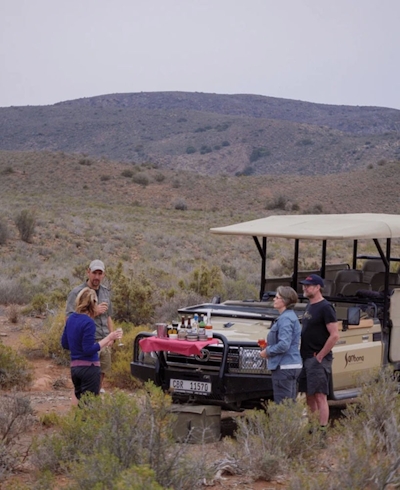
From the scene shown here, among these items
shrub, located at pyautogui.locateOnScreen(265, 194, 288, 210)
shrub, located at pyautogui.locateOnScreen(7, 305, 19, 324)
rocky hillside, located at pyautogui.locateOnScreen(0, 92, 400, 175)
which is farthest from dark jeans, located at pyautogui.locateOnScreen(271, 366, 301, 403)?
rocky hillside, located at pyautogui.locateOnScreen(0, 92, 400, 175)

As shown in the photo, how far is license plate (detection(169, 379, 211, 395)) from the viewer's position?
7.26 metres

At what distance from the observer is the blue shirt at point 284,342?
6.71 meters

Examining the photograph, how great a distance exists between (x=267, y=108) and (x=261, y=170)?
4230 cm

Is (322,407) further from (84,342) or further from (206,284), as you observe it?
(206,284)

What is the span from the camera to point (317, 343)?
721 centimetres

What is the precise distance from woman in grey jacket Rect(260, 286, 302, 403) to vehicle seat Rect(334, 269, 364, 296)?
9.90 ft

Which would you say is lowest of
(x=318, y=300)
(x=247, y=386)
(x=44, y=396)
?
(x=44, y=396)

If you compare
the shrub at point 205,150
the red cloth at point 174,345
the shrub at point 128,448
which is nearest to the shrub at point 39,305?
the red cloth at point 174,345

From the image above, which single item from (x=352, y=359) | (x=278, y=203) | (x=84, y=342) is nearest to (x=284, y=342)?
(x=352, y=359)

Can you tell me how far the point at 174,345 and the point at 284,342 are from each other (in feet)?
3.32

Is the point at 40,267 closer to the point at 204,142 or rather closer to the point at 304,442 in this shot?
the point at 304,442

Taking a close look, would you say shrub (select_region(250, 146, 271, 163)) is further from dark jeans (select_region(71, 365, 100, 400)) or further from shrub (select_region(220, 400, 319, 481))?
shrub (select_region(220, 400, 319, 481))

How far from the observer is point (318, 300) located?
729 centimetres

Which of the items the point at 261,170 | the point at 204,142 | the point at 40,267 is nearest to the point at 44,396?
the point at 40,267
